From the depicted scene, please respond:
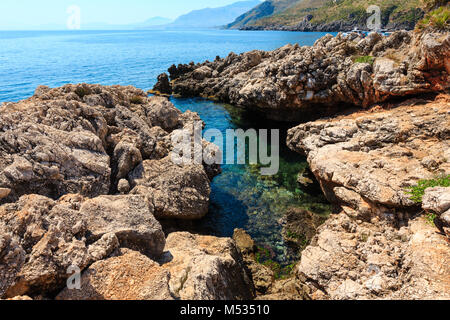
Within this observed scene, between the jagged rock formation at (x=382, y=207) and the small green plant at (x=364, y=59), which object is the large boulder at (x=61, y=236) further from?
the small green plant at (x=364, y=59)

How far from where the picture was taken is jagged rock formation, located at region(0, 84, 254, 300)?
25.6ft

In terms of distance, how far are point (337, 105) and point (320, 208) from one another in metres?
12.8

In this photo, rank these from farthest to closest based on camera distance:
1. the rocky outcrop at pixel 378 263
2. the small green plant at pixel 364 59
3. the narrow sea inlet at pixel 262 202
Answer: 1. the small green plant at pixel 364 59
2. the narrow sea inlet at pixel 262 202
3. the rocky outcrop at pixel 378 263

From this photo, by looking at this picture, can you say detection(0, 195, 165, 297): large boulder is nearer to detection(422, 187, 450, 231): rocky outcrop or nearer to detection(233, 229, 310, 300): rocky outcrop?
detection(233, 229, 310, 300): rocky outcrop

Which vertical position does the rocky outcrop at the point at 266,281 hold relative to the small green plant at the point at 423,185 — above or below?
below

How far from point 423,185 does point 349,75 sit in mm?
14094

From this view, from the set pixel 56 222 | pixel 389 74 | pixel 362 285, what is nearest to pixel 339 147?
pixel 389 74

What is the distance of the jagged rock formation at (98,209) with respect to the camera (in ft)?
25.6

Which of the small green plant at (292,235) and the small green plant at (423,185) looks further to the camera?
the small green plant at (292,235)

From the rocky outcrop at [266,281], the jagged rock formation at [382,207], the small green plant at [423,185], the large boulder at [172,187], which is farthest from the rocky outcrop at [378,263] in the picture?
the large boulder at [172,187]

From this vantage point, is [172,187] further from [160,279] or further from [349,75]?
[349,75]

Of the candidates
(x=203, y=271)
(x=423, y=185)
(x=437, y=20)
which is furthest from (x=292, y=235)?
(x=437, y=20)

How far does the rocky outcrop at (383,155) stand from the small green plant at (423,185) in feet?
0.80
